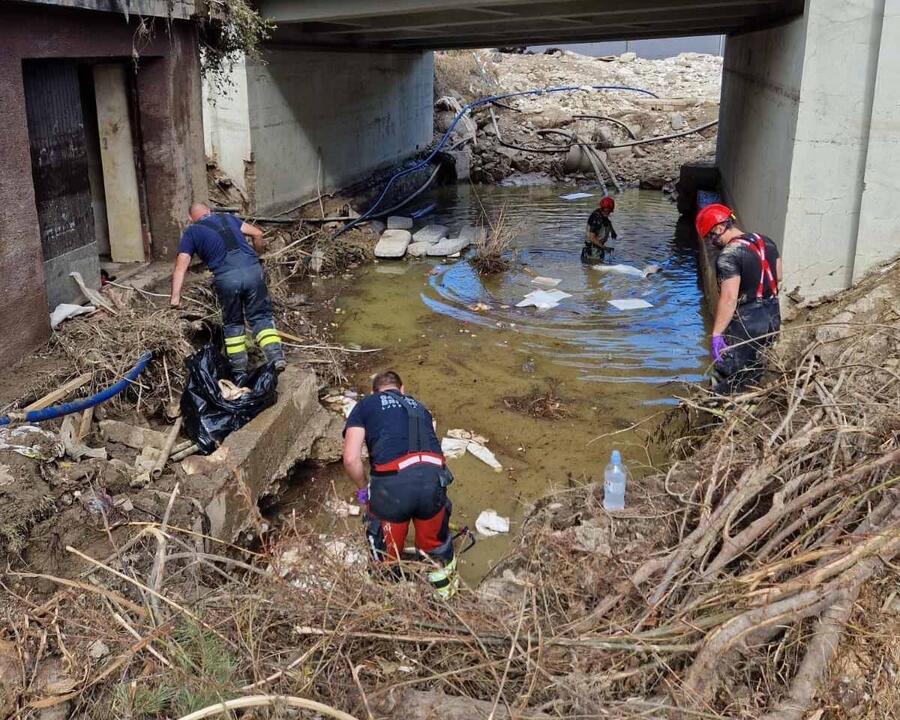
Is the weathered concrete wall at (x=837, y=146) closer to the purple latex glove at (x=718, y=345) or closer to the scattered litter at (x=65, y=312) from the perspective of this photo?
the purple latex glove at (x=718, y=345)

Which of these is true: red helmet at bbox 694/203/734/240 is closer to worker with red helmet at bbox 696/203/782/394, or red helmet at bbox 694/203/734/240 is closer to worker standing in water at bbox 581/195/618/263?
worker with red helmet at bbox 696/203/782/394

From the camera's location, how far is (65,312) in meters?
7.11

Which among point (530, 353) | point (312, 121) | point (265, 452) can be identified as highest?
point (312, 121)

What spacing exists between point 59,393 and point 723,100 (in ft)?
47.3

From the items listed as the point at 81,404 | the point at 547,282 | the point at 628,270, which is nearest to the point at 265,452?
the point at 81,404

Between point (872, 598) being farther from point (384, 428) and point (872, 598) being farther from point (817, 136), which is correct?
point (817, 136)

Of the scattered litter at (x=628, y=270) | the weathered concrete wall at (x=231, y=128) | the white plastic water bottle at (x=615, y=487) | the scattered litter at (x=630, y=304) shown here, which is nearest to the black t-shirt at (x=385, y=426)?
the white plastic water bottle at (x=615, y=487)

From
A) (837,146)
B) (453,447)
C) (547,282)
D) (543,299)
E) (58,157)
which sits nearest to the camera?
(453,447)

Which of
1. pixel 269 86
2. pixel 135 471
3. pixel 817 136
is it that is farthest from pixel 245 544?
pixel 269 86

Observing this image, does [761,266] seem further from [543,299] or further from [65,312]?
[65,312]

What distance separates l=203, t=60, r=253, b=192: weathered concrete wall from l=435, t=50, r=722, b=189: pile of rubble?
9640 mm

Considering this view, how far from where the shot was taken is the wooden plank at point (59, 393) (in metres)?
5.66

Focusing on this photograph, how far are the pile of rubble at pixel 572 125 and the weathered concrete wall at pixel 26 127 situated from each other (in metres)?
12.0

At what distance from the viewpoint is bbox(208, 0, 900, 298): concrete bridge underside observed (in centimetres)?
661
